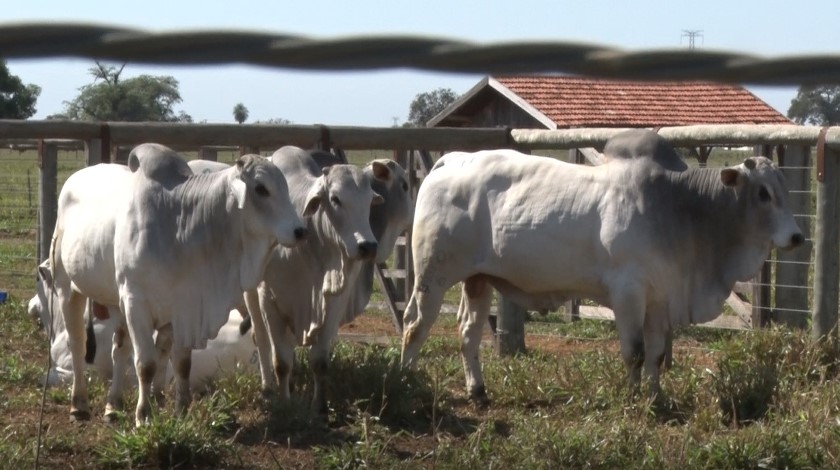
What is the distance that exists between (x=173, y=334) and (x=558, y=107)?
1801 centimetres

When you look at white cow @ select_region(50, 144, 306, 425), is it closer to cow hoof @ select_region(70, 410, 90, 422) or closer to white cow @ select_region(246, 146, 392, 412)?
white cow @ select_region(246, 146, 392, 412)

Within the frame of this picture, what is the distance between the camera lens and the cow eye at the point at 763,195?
24.3ft

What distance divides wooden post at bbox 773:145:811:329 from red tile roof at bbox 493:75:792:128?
13890mm

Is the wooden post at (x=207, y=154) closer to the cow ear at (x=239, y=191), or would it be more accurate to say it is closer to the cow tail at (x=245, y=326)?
the cow tail at (x=245, y=326)

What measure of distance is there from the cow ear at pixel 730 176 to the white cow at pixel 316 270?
1.90 meters

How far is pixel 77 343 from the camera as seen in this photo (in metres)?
7.31

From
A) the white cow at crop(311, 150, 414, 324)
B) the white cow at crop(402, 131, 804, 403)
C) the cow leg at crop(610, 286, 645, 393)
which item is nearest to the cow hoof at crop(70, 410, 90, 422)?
the white cow at crop(311, 150, 414, 324)

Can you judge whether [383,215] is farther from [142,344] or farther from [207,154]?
[207,154]

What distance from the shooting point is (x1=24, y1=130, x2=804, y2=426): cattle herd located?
21.3ft

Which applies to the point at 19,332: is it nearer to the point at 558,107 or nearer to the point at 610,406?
the point at 610,406

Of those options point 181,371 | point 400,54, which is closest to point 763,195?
point 181,371

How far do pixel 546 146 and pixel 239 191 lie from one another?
3.40m

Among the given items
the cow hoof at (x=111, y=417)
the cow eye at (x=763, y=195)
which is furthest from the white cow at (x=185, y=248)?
the cow eye at (x=763, y=195)

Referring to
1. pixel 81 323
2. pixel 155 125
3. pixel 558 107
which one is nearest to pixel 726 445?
pixel 81 323
